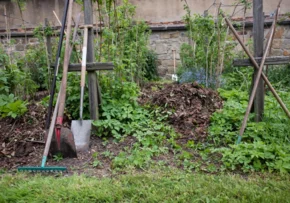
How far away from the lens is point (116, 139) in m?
4.21

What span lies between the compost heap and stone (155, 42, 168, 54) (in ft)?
15.1

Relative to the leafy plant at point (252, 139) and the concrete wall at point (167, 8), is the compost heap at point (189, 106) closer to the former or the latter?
the leafy plant at point (252, 139)

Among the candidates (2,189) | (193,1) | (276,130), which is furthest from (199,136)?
(193,1)

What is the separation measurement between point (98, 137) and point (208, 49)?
3247 millimetres

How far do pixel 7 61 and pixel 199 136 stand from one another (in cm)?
356

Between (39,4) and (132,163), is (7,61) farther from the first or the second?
(39,4)

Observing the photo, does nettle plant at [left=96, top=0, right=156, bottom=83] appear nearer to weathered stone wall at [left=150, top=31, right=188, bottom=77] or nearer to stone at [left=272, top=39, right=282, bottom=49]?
weathered stone wall at [left=150, top=31, right=188, bottom=77]

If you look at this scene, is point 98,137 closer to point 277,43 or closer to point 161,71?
point 161,71

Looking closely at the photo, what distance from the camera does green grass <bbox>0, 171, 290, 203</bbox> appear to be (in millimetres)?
2727

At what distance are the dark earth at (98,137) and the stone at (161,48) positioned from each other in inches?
176

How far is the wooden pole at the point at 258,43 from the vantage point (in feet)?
13.3

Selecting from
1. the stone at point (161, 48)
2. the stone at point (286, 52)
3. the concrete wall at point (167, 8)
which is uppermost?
the concrete wall at point (167, 8)

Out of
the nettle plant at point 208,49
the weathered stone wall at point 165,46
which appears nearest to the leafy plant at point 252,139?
the nettle plant at point 208,49

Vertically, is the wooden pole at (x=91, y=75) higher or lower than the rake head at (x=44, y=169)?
higher
